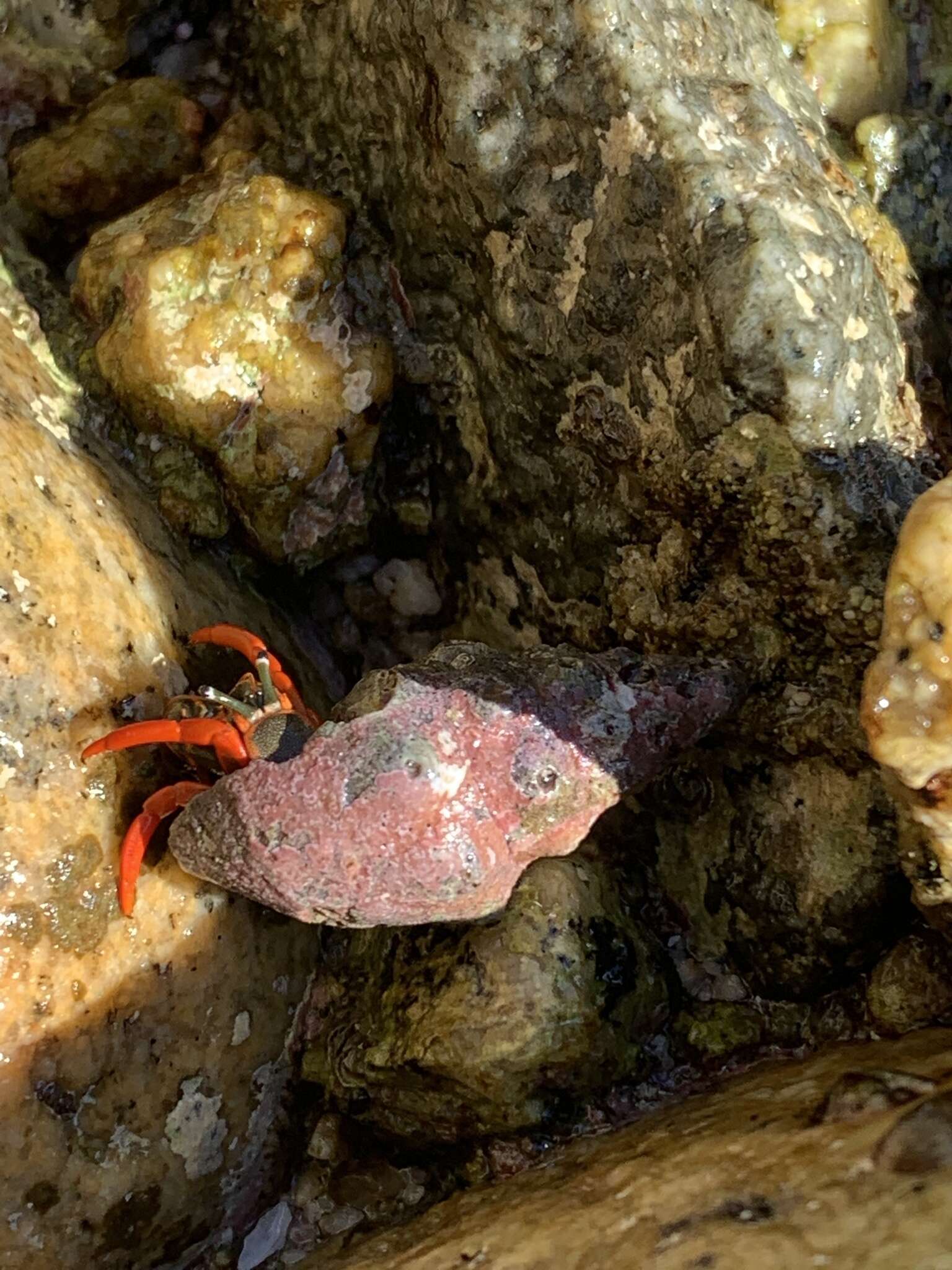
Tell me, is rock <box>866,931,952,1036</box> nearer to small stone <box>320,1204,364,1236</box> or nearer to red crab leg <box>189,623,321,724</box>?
small stone <box>320,1204,364,1236</box>

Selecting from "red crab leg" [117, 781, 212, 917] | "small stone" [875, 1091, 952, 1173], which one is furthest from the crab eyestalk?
"small stone" [875, 1091, 952, 1173]

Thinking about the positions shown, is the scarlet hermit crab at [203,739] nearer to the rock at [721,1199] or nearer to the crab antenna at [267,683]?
the crab antenna at [267,683]

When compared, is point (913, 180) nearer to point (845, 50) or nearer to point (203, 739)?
point (845, 50)

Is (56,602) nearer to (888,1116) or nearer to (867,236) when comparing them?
(888,1116)

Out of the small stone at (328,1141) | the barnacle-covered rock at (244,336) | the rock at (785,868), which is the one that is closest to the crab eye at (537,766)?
the rock at (785,868)

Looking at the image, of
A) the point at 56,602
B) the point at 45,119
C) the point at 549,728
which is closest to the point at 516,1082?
the point at 549,728

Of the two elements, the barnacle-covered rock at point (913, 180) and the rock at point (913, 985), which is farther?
the barnacle-covered rock at point (913, 180)
